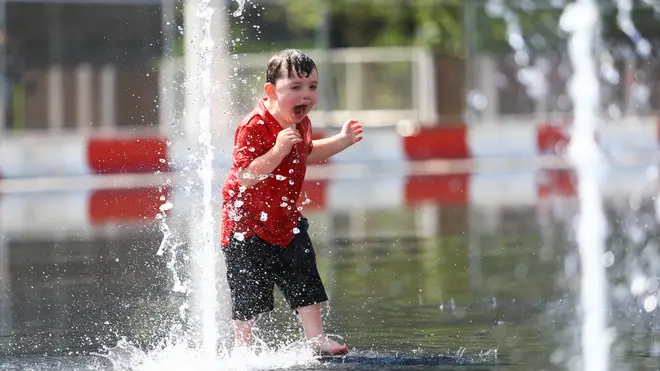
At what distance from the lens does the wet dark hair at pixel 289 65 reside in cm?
669

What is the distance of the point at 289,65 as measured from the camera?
671 centimetres

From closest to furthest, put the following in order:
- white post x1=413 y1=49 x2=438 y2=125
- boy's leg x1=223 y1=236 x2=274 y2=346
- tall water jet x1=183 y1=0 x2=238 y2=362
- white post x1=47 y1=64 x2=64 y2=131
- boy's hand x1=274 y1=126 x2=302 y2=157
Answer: boy's hand x1=274 y1=126 x2=302 y2=157, boy's leg x1=223 y1=236 x2=274 y2=346, tall water jet x1=183 y1=0 x2=238 y2=362, white post x1=47 y1=64 x2=64 y2=131, white post x1=413 y1=49 x2=438 y2=125

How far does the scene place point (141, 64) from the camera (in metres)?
26.8

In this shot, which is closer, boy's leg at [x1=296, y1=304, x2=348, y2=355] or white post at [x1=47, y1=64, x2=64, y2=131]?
boy's leg at [x1=296, y1=304, x2=348, y2=355]

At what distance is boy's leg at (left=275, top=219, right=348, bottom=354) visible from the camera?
6836mm

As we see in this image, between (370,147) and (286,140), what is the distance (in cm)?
1894

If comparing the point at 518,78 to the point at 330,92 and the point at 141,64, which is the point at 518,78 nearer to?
the point at 330,92

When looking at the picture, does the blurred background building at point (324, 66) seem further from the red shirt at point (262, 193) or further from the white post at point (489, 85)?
the red shirt at point (262, 193)

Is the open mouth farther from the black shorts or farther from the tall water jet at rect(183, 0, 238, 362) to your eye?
the tall water jet at rect(183, 0, 238, 362)

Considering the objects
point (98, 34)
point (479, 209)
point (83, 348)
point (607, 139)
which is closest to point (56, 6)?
point (98, 34)

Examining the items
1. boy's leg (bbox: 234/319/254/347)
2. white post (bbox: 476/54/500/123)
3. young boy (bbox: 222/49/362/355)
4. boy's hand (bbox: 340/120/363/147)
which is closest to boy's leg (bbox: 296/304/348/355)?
young boy (bbox: 222/49/362/355)

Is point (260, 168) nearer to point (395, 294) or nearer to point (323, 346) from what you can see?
point (323, 346)

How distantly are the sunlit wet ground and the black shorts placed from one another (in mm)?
263

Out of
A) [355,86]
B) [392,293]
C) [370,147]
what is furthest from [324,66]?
[392,293]
